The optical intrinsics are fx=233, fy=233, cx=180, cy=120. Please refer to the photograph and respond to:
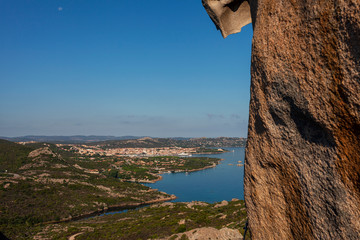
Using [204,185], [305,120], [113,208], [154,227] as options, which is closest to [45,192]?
[113,208]

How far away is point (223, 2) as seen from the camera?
A: 14.3 ft

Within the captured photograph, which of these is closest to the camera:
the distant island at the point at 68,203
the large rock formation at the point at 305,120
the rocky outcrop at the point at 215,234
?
the large rock formation at the point at 305,120

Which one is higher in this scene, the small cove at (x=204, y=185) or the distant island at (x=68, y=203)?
the distant island at (x=68, y=203)

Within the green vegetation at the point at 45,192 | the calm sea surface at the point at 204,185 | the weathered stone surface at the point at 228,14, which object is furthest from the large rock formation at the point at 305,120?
the calm sea surface at the point at 204,185

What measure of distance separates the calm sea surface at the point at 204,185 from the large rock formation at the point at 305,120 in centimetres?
6847

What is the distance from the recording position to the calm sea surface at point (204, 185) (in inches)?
2872

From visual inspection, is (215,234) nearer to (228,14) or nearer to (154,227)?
(154,227)

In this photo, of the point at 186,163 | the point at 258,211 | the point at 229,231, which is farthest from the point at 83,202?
the point at 186,163

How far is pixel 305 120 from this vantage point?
9.37 ft

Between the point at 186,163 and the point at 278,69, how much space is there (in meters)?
132

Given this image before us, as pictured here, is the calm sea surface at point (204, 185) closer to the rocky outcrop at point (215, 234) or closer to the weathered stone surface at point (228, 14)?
the rocky outcrop at point (215, 234)

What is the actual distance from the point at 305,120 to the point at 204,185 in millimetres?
87895

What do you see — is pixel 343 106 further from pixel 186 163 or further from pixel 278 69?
pixel 186 163

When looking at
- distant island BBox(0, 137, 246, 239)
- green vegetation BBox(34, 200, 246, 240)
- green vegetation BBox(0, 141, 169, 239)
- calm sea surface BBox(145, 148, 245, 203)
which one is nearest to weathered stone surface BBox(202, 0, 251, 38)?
distant island BBox(0, 137, 246, 239)
